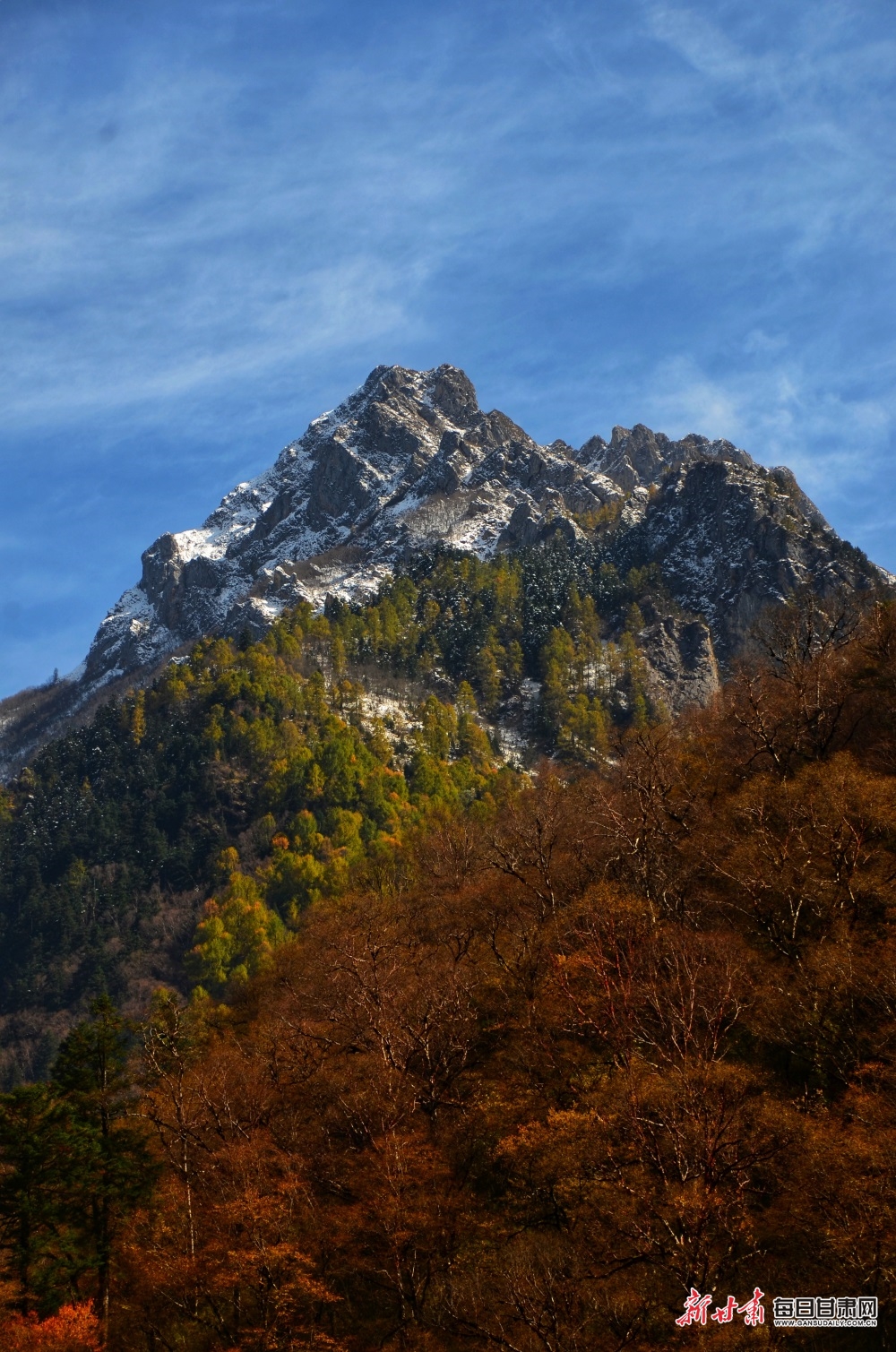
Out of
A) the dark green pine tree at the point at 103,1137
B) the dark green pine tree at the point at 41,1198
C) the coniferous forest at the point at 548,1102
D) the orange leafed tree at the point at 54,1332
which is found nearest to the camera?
the coniferous forest at the point at 548,1102

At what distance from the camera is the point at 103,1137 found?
129 ft

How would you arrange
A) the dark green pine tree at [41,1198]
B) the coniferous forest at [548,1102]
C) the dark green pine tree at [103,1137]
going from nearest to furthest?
1. the coniferous forest at [548,1102]
2. the dark green pine tree at [41,1198]
3. the dark green pine tree at [103,1137]

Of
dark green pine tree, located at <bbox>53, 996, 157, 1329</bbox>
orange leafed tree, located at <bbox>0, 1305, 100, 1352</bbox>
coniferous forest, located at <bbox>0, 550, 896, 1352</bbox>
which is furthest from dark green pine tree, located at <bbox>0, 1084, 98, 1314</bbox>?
orange leafed tree, located at <bbox>0, 1305, 100, 1352</bbox>

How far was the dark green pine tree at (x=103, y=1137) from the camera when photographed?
3834cm

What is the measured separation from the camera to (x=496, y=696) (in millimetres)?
198875

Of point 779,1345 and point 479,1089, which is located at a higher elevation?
point 479,1089

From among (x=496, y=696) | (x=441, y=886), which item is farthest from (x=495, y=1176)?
(x=496, y=696)

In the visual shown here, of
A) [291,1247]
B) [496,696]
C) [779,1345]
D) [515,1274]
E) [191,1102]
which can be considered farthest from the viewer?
[496,696]

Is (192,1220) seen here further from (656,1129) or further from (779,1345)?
(779,1345)

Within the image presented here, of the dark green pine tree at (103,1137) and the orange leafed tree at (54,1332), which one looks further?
the dark green pine tree at (103,1137)

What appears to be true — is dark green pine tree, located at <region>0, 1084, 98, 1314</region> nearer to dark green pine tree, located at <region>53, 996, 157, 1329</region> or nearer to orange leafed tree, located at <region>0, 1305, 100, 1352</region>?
dark green pine tree, located at <region>53, 996, 157, 1329</region>

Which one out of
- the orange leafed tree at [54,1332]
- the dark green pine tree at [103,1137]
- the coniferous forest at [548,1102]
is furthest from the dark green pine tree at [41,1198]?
the orange leafed tree at [54,1332]

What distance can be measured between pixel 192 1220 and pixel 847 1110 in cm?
2189

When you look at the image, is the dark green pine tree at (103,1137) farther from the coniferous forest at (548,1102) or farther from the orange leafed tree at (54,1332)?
the orange leafed tree at (54,1332)
